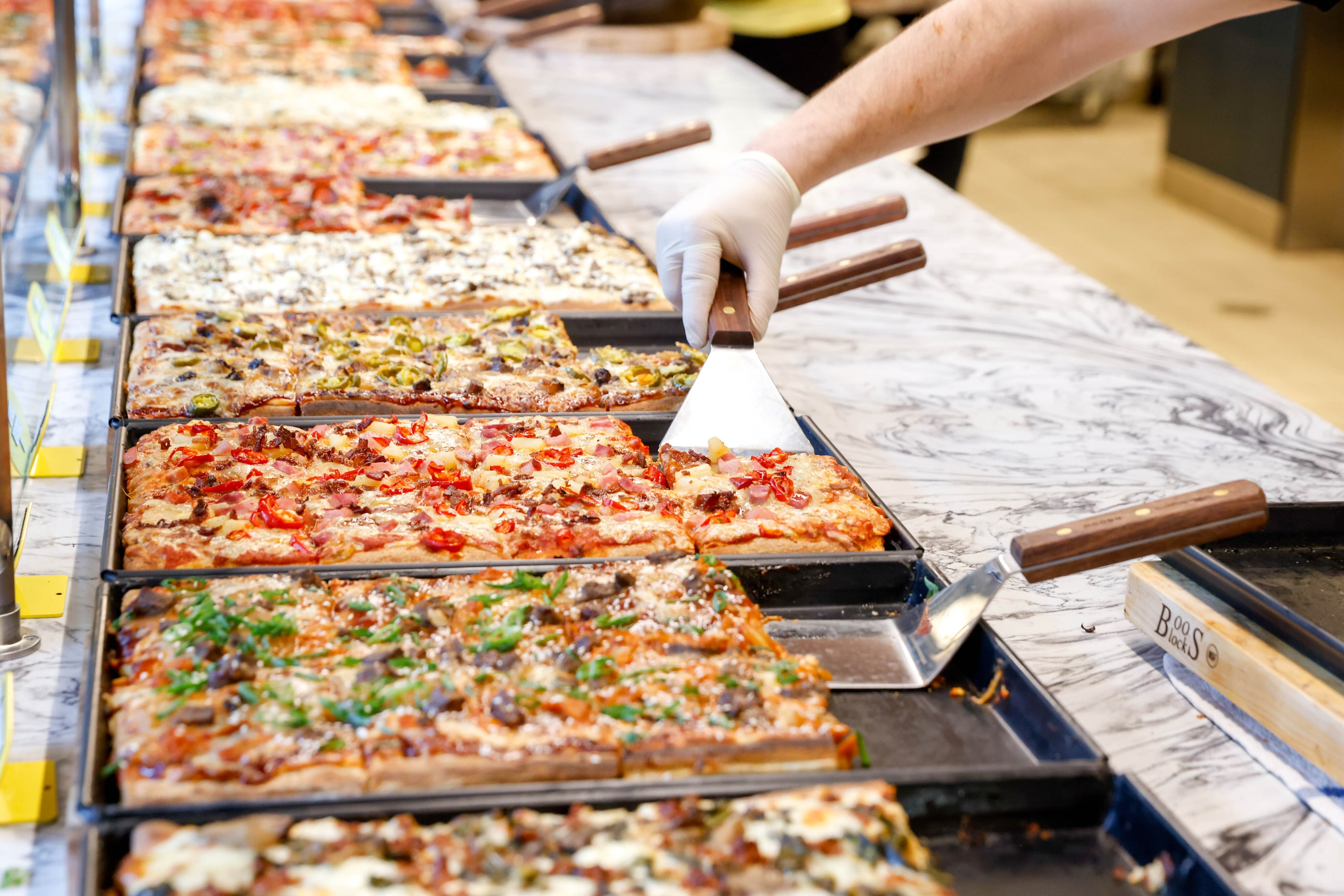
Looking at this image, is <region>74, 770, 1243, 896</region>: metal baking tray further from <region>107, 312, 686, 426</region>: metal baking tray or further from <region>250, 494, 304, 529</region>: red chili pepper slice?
<region>107, 312, 686, 426</region>: metal baking tray

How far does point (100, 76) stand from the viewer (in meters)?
5.64

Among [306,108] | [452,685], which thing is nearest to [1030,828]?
[452,685]

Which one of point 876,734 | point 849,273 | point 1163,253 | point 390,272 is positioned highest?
point 849,273

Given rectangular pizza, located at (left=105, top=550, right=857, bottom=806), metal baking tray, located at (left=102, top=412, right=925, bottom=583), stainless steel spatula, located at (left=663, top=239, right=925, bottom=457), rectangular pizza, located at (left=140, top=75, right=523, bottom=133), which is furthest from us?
rectangular pizza, located at (left=140, top=75, right=523, bottom=133)

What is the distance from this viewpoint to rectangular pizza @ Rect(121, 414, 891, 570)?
1990mm

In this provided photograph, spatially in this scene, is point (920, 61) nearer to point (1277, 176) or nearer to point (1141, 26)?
point (1141, 26)

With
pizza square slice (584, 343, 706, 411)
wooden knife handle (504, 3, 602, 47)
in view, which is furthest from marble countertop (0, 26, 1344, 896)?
wooden knife handle (504, 3, 602, 47)

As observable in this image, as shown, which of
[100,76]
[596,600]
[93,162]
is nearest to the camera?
[596,600]

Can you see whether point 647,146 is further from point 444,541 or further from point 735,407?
point 444,541

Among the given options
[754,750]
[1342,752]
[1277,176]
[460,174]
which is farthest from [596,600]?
[1277,176]

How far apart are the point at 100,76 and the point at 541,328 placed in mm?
3751

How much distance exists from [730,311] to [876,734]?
1041mm

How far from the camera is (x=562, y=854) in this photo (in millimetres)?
1341

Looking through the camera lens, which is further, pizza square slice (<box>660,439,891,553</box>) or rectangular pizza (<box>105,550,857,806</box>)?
pizza square slice (<box>660,439,891,553</box>)
